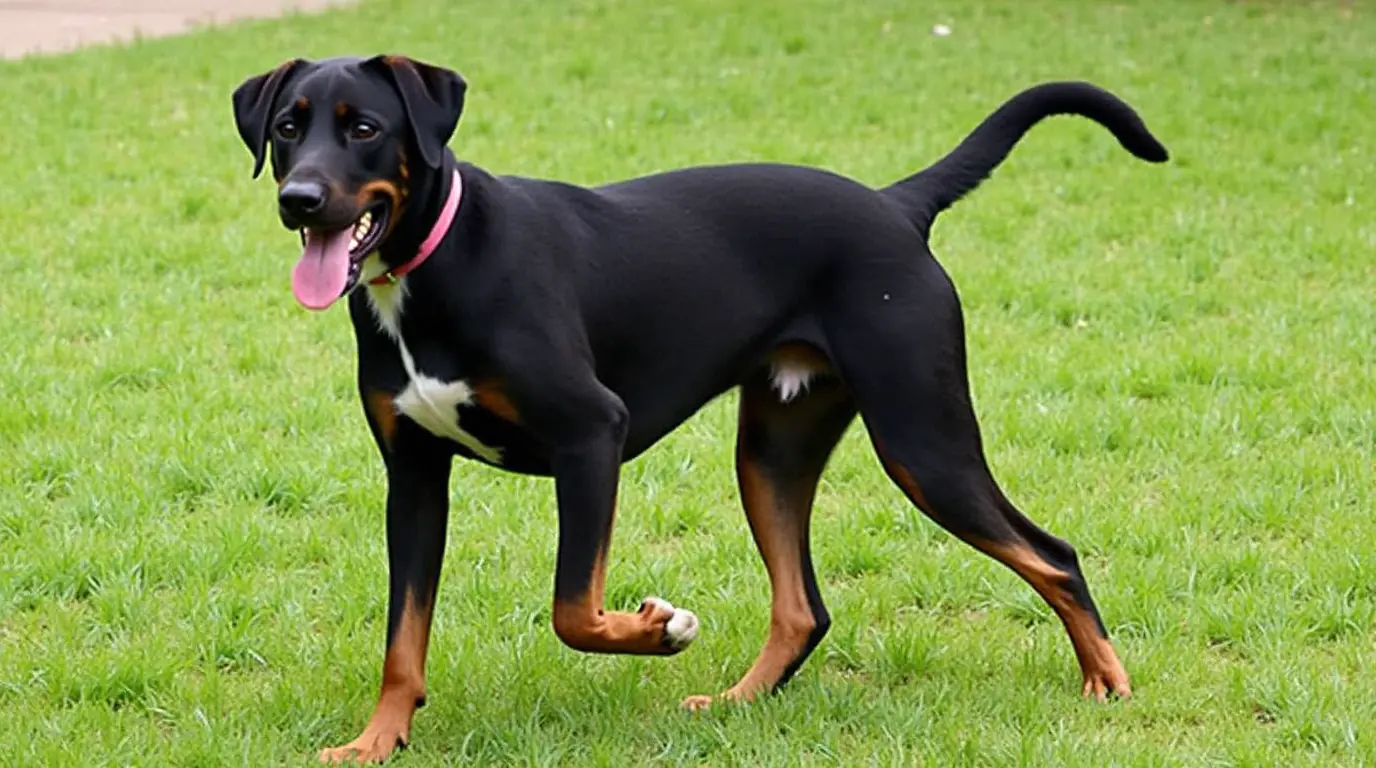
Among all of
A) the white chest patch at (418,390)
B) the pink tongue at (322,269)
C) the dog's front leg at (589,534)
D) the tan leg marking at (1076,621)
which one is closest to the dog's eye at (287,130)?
the pink tongue at (322,269)

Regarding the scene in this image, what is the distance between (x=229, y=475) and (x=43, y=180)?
5.24 meters

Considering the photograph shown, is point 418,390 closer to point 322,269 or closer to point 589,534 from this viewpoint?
point 322,269

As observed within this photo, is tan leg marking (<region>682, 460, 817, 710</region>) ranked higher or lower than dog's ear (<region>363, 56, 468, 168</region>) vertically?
lower

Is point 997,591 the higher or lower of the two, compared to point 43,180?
higher

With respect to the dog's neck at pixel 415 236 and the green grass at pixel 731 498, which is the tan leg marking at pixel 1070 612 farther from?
the dog's neck at pixel 415 236

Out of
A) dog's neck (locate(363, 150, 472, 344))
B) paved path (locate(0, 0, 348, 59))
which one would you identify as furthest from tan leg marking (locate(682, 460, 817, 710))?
paved path (locate(0, 0, 348, 59))

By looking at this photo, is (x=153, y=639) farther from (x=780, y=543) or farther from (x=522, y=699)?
(x=780, y=543)

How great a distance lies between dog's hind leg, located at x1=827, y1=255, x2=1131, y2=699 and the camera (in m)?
4.66

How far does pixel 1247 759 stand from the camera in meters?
4.35

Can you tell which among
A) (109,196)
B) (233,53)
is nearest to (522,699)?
(109,196)

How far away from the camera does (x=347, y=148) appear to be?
4.13 meters

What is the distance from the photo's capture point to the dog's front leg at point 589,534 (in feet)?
14.1

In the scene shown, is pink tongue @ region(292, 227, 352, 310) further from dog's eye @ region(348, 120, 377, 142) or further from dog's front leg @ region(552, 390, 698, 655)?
dog's front leg @ region(552, 390, 698, 655)

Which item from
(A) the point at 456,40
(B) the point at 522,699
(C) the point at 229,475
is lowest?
(A) the point at 456,40
